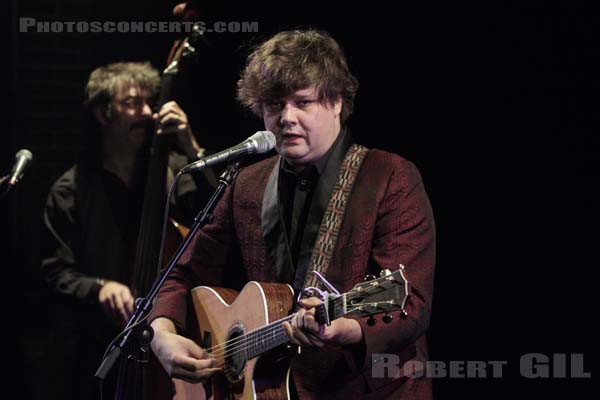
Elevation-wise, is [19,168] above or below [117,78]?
below

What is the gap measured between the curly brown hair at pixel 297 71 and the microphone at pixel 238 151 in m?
0.35

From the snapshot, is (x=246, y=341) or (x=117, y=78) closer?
(x=246, y=341)

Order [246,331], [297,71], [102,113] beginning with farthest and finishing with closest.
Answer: [102,113], [297,71], [246,331]

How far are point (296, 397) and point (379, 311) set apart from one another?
61 centimetres

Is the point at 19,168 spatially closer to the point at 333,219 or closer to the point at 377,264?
the point at 333,219

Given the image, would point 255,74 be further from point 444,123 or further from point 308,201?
point 444,123

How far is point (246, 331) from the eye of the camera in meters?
3.18

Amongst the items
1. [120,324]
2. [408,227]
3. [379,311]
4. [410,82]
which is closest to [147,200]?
[120,324]

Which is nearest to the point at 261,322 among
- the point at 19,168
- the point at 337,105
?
the point at 337,105

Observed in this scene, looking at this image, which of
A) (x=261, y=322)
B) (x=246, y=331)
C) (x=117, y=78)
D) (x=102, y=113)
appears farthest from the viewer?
(x=102, y=113)

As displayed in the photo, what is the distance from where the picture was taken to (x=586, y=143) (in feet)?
12.8

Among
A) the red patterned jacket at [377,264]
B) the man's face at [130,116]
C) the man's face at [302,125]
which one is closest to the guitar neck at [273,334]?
the red patterned jacket at [377,264]

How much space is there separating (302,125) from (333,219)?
1.22 ft

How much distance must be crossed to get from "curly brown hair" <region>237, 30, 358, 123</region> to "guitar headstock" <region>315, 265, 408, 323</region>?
90 centimetres
